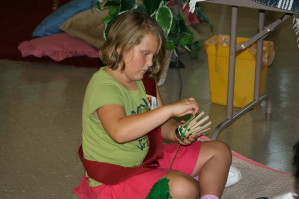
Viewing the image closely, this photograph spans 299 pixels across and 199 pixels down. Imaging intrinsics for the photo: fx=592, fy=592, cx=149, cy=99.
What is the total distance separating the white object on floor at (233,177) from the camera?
83.1 inches

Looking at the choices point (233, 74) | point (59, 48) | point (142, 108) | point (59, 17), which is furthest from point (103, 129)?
point (59, 17)

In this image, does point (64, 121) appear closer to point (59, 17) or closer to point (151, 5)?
point (151, 5)

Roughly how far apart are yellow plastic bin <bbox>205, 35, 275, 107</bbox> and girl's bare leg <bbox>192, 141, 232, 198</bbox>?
103 cm

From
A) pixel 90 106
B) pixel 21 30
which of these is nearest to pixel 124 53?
pixel 90 106

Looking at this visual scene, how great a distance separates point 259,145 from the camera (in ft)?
8.19

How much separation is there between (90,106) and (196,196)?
1.32ft

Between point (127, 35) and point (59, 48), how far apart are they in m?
2.02

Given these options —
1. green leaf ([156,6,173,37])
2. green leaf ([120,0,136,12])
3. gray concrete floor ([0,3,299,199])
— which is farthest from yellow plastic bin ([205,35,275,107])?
green leaf ([120,0,136,12])

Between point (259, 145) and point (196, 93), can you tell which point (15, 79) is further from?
point (259, 145)

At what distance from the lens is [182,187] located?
5.51 feet

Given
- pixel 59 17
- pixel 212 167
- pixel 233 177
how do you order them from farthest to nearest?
pixel 59 17, pixel 233 177, pixel 212 167

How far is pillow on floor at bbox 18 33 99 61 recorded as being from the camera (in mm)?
3635

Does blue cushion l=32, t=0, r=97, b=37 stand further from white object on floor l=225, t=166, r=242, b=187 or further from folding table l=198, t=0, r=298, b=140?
white object on floor l=225, t=166, r=242, b=187

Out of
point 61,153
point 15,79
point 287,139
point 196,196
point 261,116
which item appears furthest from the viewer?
point 15,79
